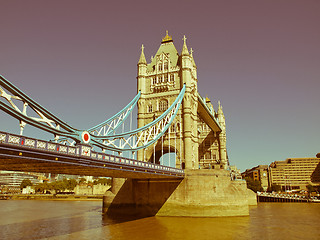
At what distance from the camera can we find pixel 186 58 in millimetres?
44375

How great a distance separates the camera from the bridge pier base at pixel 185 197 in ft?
109

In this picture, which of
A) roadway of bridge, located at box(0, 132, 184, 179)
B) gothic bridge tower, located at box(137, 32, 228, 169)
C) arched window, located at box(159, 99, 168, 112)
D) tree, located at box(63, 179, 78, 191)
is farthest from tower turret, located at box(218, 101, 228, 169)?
tree, located at box(63, 179, 78, 191)

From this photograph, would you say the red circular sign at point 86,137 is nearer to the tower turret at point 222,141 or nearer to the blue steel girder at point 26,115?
the blue steel girder at point 26,115

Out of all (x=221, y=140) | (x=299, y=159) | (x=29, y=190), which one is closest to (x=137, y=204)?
(x=221, y=140)

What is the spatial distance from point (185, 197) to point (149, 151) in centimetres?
1147

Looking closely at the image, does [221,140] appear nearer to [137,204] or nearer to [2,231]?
[137,204]

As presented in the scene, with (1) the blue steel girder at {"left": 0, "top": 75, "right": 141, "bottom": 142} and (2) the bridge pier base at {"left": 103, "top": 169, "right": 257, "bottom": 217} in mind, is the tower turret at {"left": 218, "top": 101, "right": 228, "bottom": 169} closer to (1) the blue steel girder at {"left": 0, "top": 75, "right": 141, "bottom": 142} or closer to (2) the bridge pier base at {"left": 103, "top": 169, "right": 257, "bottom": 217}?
(2) the bridge pier base at {"left": 103, "top": 169, "right": 257, "bottom": 217}

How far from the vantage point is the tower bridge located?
16156 mm

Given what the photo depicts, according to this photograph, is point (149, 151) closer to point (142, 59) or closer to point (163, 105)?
point (163, 105)

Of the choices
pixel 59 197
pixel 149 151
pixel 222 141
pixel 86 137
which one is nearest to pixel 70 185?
pixel 59 197

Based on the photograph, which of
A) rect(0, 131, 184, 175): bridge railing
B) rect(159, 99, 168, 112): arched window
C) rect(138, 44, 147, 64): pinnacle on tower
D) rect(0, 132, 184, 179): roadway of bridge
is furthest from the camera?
rect(138, 44, 147, 64): pinnacle on tower

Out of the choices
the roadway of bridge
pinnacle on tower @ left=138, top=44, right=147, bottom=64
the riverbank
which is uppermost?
pinnacle on tower @ left=138, top=44, right=147, bottom=64

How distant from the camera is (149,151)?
43.3 meters

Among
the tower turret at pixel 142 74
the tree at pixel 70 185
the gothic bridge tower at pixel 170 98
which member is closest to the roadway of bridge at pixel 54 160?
the gothic bridge tower at pixel 170 98
